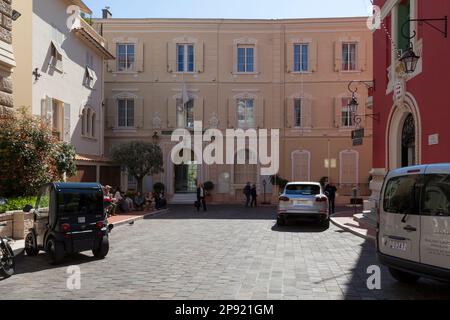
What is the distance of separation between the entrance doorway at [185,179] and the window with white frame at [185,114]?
2.74m

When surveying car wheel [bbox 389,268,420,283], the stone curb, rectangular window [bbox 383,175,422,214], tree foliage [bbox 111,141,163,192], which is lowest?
the stone curb

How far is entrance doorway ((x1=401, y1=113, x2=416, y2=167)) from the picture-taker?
15688mm

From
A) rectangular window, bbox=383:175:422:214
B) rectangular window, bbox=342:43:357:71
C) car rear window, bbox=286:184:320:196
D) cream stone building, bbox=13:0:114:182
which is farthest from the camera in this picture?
rectangular window, bbox=342:43:357:71

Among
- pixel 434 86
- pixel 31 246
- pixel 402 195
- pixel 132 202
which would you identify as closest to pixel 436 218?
pixel 402 195

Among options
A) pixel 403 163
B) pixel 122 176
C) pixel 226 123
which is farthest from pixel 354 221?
pixel 122 176

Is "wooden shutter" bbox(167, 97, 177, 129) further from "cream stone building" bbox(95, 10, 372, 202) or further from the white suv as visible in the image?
the white suv

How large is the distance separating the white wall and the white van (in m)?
15.2

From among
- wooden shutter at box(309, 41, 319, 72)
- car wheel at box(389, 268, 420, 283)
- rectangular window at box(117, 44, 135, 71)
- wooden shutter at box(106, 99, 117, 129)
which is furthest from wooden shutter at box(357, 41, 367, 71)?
car wheel at box(389, 268, 420, 283)

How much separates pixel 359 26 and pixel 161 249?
24952 millimetres

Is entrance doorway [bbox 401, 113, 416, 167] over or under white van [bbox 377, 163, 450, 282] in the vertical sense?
over

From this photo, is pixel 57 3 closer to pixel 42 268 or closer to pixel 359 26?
pixel 42 268

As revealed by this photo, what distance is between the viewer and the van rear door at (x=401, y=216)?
7.09 metres

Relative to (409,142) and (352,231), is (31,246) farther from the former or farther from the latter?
(409,142)

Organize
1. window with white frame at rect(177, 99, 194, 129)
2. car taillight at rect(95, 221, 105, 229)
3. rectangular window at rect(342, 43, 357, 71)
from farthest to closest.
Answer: window with white frame at rect(177, 99, 194, 129), rectangular window at rect(342, 43, 357, 71), car taillight at rect(95, 221, 105, 229)
